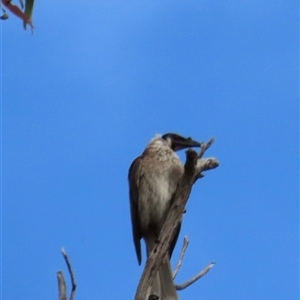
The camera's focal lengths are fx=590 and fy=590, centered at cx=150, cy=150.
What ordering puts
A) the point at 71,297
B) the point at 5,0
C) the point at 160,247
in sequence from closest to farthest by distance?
1. the point at 5,0
2. the point at 71,297
3. the point at 160,247

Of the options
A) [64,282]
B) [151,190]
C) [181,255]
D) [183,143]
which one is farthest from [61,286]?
[183,143]

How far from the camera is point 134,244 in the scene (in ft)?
19.5

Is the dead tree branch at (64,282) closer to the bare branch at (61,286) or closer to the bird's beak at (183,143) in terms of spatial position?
the bare branch at (61,286)

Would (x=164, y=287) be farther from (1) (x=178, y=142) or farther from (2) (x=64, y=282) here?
(1) (x=178, y=142)

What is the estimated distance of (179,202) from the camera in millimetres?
4484

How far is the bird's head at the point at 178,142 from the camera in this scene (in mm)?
6641

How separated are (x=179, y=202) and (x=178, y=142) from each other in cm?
226

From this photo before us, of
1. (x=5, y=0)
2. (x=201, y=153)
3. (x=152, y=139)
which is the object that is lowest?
(x=5, y=0)

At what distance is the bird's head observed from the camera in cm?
664

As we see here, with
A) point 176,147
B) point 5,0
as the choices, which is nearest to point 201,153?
point 176,147

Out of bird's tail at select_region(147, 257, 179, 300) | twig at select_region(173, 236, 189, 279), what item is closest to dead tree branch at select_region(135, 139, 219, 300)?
twig at select_region(173, 236, 189, 279)

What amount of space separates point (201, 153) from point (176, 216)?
1.69 ft

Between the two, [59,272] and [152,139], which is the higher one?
[152,139]

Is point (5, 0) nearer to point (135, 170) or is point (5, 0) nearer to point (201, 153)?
point (201, 153)
